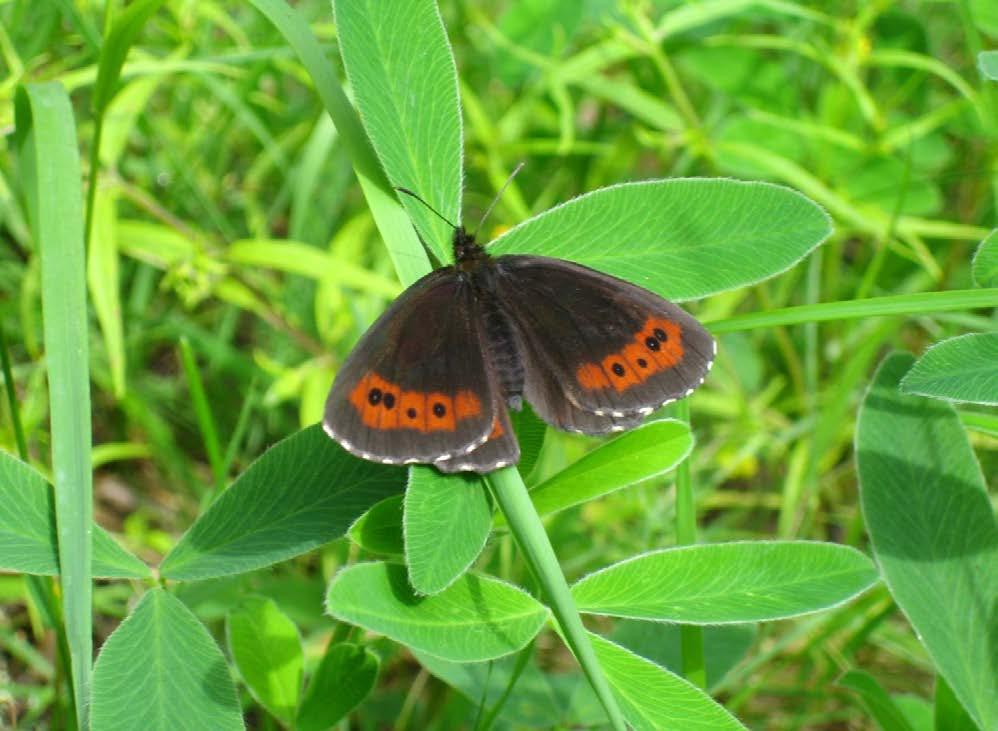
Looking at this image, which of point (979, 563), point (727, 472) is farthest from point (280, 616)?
point (727, 472)

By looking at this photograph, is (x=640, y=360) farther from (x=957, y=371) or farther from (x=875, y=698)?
(x=875, y=698)

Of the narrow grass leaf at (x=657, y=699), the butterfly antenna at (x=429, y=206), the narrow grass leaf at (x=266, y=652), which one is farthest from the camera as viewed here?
the narrow grass leaf at (x=266, y=652)

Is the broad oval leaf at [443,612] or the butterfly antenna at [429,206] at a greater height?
the butterfly antenna at [429,206]

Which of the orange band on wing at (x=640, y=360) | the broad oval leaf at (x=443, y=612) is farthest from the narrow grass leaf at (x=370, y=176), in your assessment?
the broad oval leaf at (x=443, y=612)

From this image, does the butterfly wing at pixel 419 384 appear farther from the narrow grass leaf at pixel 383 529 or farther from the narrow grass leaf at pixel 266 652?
the narrow grass leaf at pixel 266 652

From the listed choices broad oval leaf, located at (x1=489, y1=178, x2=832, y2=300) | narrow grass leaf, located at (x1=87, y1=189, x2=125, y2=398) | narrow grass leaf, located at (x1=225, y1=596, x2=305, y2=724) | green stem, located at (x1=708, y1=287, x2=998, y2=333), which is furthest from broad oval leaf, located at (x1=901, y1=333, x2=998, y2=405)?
narrow grass leaf, located at (x1=87, y1=189, x2=125, y2=398)

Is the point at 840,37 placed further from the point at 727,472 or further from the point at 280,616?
the point at 280,616

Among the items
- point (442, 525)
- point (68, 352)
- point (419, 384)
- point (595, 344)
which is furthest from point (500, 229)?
point (442, 525)
